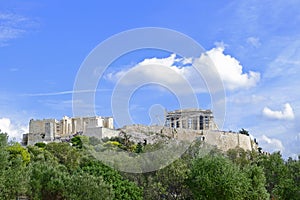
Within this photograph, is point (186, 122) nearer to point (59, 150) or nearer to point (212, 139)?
point (212, 139)

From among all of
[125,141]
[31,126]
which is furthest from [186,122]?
[31,126]

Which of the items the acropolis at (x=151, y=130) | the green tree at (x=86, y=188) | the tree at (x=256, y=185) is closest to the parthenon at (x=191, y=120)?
the acropolis at (x=151, y=130)

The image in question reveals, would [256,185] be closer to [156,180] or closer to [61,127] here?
[156,180]

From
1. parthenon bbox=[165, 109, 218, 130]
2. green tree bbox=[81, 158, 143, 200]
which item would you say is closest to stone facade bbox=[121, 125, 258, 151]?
parthenon bbox=[165, 109, 218, 130]

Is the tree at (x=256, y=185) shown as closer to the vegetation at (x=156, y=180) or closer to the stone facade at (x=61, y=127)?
the vegetation at (x=156, y=180)

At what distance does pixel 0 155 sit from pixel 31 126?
77.8 metres

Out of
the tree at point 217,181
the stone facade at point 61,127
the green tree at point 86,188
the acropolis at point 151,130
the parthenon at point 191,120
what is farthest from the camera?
the parthenon at point 191,120

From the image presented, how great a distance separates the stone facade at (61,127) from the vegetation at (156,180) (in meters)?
58.8

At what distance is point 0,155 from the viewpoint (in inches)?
1046

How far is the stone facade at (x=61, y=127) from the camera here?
323ft

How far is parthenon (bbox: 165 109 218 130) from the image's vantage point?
334 ft

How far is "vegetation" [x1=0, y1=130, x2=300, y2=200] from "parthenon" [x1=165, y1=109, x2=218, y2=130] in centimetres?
5901

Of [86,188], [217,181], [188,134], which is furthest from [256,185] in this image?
[188,134]

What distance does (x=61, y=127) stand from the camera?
104125 millimetres
